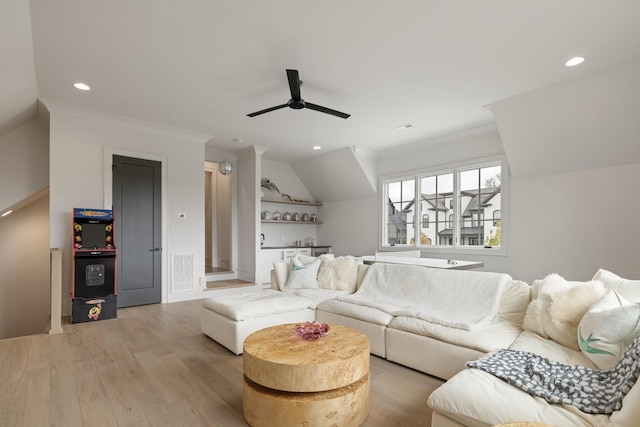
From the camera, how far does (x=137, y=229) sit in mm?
4902

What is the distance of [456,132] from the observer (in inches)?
212

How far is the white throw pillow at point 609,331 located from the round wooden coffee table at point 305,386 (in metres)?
1.31

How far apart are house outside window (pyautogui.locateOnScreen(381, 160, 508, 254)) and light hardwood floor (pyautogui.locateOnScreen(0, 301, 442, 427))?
341 cm

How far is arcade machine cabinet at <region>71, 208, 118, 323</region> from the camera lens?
162 inches

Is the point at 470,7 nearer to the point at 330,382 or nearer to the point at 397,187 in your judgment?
the point at 330,382

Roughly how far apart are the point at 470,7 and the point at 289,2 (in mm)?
1350

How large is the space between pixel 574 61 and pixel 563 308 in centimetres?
247

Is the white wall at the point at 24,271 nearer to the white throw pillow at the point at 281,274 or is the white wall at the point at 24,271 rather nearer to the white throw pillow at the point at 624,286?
the white throw pillow at the point at 281,274

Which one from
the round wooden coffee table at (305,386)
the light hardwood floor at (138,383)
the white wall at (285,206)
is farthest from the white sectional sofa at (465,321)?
the white wall at (285,206)

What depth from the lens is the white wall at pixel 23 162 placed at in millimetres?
4457

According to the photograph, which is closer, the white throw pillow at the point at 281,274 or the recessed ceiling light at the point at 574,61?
the recessed ceiling light at the point at 574,61

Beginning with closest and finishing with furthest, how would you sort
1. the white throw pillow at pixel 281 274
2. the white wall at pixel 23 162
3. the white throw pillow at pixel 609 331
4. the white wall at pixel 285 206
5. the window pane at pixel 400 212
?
the white throw pillow at pixel 609 331
the white throw pillow at pixel 281 274
the white wall at pixel 23 162
the window pane at pixel 400 212
the white wall at pixel 285 206

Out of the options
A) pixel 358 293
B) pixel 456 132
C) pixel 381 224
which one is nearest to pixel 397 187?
pixel 381 224

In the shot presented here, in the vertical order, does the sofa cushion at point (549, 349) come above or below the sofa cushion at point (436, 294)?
below
